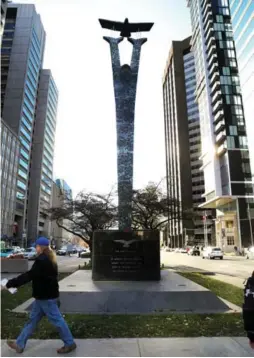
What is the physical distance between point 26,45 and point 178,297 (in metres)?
109

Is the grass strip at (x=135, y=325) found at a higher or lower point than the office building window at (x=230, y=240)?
lower

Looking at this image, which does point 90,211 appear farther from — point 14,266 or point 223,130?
point 223,130

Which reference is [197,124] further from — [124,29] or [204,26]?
[124,29]

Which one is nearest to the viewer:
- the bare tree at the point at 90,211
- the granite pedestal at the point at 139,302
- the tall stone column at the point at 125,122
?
the granite pedestal at the point at 139,302

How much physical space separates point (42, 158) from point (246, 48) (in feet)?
246

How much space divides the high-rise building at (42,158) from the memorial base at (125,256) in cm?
9427

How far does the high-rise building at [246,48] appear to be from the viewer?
182 feet

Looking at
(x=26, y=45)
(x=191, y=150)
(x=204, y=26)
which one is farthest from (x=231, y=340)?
(x=191, y=150)

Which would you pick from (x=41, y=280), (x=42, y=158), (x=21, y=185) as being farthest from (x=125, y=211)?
(x=42, y=158)

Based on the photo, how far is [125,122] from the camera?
14242 mm

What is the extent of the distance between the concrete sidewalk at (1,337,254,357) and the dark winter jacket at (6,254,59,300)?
0.94 meters

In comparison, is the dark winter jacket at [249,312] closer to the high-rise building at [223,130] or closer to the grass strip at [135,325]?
the grass strip at [135,325]

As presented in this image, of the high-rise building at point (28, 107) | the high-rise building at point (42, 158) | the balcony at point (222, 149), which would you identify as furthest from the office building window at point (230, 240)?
the high-rise building at point (42, 158)

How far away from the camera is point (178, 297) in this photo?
881 cm
